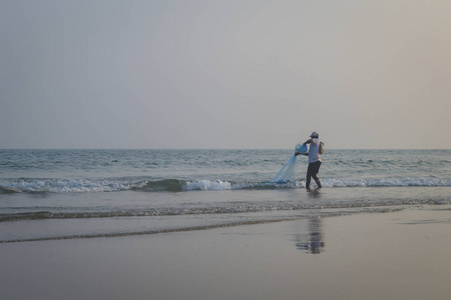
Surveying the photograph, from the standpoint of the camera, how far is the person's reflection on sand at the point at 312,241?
667cm

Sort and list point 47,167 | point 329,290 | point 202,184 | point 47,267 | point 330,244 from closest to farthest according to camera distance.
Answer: point 329,290 < point 47,267 < point 330,244 < point 202,184 < point 47,167

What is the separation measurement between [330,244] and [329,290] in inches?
94.7

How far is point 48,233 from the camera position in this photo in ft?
27.3

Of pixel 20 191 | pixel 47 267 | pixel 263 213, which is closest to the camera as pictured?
pixel 47 267

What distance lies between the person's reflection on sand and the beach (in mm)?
15

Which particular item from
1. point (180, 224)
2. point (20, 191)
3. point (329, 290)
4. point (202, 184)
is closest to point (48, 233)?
point (180, 224)

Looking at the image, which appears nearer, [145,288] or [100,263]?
[145,288]

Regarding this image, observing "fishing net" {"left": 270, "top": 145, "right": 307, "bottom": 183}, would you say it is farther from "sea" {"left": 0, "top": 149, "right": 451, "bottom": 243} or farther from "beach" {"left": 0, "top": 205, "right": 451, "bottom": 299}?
"beach" {"left": 0, "top": 205, "right": 451, "bottom": 299}

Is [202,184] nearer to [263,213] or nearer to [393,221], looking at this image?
[263,213]

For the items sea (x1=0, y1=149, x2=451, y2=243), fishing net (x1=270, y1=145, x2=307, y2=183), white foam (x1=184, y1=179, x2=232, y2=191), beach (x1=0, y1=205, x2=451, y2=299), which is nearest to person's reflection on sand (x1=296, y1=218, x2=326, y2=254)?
beach (x1=0, y1=205, x2=451, y2=299)

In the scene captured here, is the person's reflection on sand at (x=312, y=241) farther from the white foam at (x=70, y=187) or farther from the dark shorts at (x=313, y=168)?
the white foam at (x=70, y=187)

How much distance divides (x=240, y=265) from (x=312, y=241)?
1.97 metres

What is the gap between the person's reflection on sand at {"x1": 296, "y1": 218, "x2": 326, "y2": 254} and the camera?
6668mm

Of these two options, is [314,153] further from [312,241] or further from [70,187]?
[312,241]
